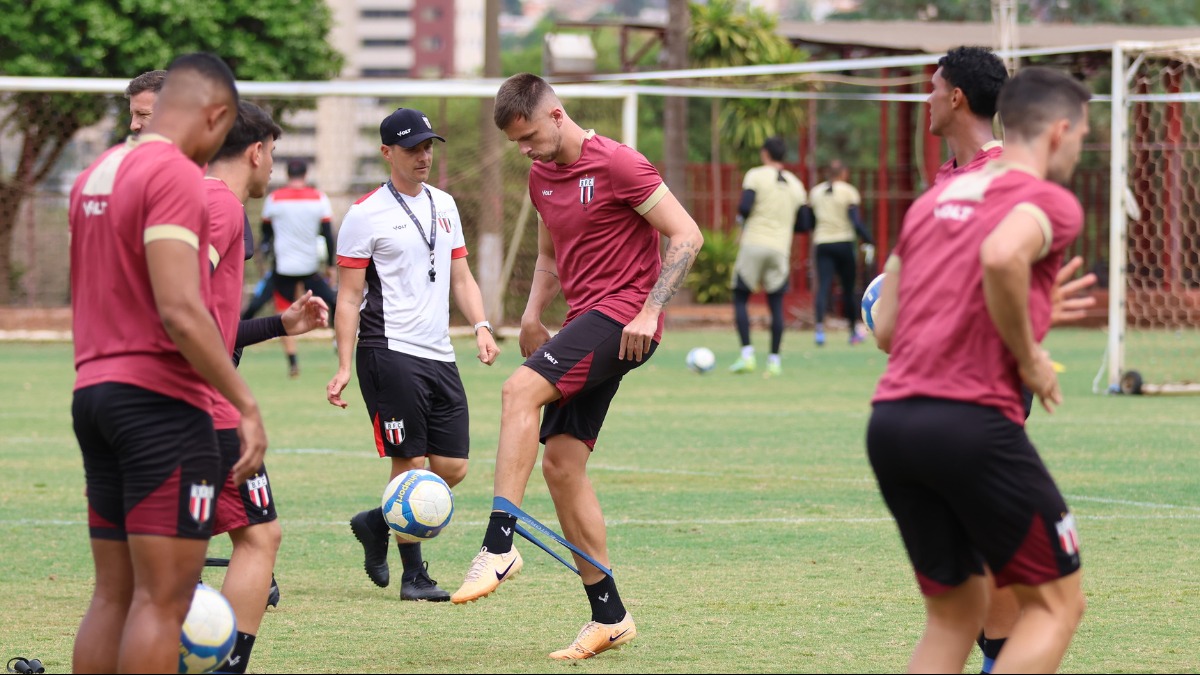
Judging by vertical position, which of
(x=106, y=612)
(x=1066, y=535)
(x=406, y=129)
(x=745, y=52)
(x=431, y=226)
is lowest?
(x=106, y=612)

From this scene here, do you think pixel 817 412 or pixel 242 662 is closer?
pixel 242 662

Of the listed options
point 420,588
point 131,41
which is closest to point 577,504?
point 420,588

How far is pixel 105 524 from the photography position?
4.82 meters

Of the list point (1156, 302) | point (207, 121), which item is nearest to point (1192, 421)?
point (1156, 302)

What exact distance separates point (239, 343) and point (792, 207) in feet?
41.6

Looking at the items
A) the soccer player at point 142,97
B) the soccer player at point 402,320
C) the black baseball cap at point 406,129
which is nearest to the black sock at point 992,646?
the soccer player at point 402,320

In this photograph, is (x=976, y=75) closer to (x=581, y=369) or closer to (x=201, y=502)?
(x=581, y=369)

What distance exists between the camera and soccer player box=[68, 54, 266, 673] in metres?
4.48

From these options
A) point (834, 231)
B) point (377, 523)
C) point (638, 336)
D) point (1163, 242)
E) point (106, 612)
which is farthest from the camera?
point (834, 231)

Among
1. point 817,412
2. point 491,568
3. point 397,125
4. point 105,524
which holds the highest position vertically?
point 397,125

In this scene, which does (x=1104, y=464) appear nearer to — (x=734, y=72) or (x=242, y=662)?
(x=242, y=662)

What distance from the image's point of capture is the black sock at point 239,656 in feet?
17.8

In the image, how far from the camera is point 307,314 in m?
5.82

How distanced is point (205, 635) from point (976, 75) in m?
3.02
